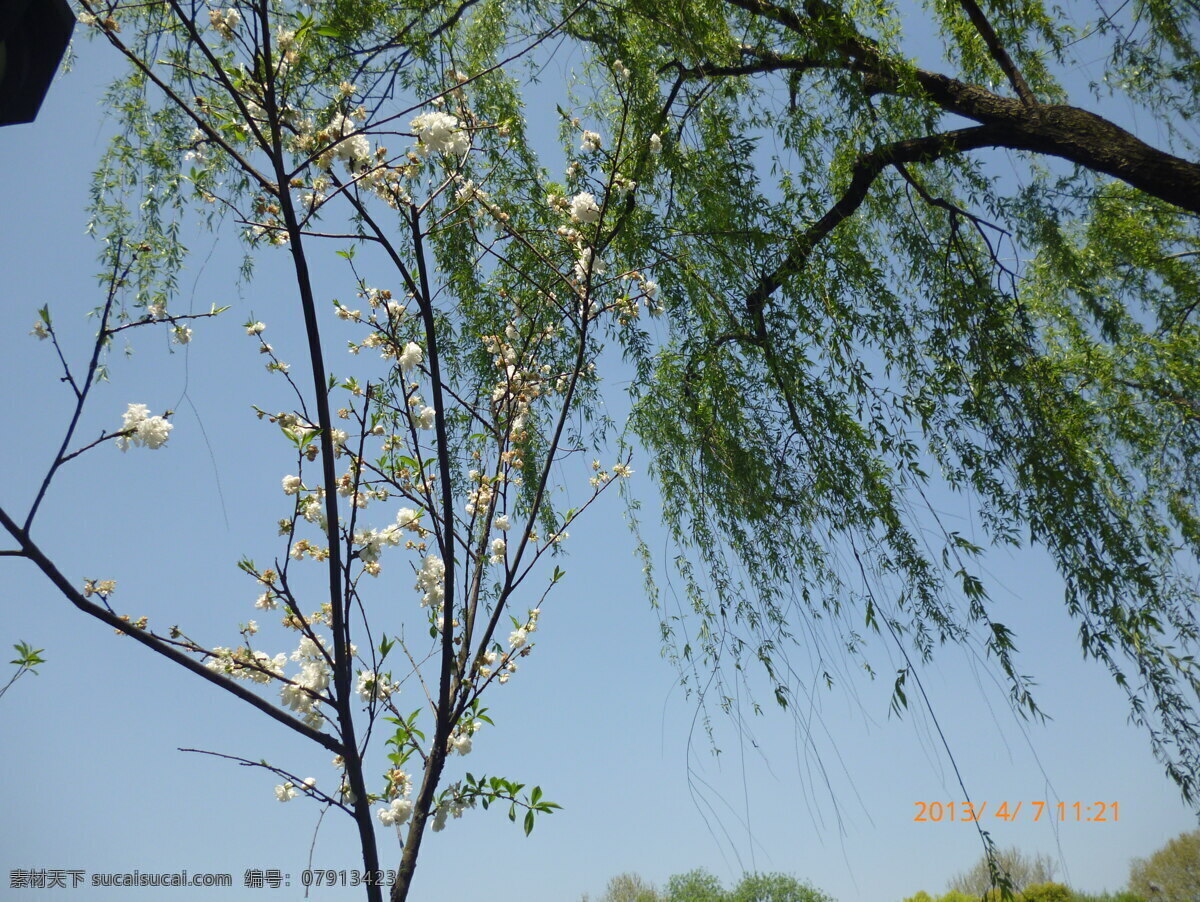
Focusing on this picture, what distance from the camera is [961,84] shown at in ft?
7.72

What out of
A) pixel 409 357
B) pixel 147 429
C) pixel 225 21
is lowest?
pixel 147 429

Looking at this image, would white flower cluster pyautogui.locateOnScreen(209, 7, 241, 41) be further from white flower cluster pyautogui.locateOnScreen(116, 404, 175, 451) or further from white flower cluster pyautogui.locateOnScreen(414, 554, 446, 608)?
white flower cluster pyautogui.locateOnScreen(414, 554, 446, 608)

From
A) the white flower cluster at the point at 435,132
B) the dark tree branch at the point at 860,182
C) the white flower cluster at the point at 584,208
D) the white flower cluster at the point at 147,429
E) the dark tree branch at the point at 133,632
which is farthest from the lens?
the dark tree branch at the point at 860,182

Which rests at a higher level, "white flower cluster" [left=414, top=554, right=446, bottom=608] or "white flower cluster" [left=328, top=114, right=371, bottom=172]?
"white flower cluster" [left=328, top=114, right=371, bottom=172]

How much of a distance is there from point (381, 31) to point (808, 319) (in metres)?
1.26

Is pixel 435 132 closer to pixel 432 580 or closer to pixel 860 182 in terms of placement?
pixel 432 580

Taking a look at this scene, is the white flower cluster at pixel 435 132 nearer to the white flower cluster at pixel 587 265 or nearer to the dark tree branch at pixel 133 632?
the white flower cluster at pixel 587 265

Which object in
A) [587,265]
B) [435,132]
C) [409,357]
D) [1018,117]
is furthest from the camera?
[1018,117]

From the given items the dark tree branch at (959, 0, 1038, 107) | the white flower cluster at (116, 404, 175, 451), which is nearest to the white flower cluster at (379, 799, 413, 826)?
the white flower cluster at (116, 404, 175, 451)

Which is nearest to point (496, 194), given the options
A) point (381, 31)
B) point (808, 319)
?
point (381, 31)

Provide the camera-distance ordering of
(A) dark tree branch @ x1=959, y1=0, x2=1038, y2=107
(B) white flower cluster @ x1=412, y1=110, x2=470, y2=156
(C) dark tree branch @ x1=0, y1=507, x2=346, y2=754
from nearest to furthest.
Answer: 1. (C) dark tree branch @ x1=0, y1=507, x2=346, y2=754
2. (B) white flower cluster @ x1=412, y1=110, x2=470, y2=156
3. (A) dark tree branch @ x1=959, y1=0, x2=1038, y2=107

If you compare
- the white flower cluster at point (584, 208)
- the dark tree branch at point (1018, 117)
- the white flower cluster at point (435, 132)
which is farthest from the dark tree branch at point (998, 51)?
the white flower cluster at point (435, 132)

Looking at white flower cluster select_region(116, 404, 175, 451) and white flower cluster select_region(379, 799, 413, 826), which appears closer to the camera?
white flower cluster select_region(116, 404, 175, 451)

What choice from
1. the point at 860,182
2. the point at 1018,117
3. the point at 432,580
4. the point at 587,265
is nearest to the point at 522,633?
the point at 432,580
